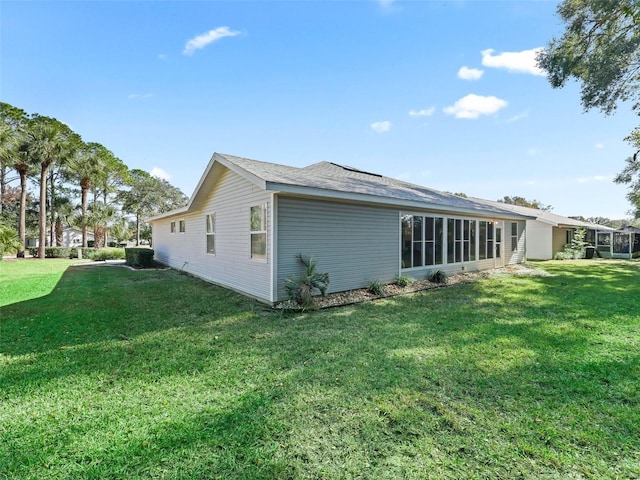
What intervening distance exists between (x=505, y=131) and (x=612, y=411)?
54.0ft

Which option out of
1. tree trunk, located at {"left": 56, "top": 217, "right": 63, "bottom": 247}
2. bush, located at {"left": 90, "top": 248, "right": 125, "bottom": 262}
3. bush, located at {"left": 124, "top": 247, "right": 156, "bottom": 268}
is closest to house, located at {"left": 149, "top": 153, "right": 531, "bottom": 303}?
bush, located at {"left": 124, "top": 247, "right": 156, "bottom": 268}

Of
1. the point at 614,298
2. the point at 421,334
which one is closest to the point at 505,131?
the point at 614,298

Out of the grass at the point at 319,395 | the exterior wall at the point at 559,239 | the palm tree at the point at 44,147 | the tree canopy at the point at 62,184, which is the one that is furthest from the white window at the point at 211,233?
the exterior wall at the point at 559,239

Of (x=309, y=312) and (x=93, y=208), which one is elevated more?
(x=93, y=208)

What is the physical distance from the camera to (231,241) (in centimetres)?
871

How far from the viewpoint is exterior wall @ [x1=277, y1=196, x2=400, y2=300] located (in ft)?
22.5

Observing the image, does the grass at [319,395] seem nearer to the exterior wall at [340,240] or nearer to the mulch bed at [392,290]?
the mulch bed at [392,290]

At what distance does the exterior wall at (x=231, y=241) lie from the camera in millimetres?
7195

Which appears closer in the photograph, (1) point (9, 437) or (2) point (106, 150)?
(1) point (9, 437)

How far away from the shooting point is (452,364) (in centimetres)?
373

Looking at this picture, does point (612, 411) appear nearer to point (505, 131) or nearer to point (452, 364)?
point (452, 364)

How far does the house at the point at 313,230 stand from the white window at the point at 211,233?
0.12 feet

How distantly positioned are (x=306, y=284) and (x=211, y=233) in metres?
5.17

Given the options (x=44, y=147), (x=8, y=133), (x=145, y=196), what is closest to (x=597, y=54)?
(x=8, y=133)
